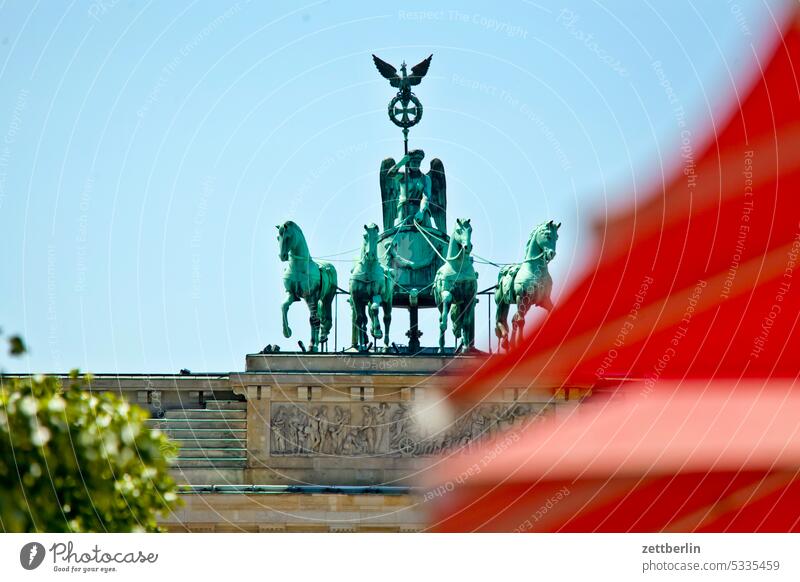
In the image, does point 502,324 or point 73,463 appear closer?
point 73,463

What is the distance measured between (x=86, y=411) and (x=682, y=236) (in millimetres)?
16006

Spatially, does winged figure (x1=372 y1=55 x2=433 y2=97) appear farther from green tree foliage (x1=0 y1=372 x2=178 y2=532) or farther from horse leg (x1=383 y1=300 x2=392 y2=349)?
green tree foliage (x1=0 y1=372 x2=178 y2=532)

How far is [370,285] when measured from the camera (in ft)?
136

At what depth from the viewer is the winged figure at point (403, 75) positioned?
144 feet

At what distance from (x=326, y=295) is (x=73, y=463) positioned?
21.0 metres

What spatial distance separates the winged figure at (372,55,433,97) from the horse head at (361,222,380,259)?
12.6 feet

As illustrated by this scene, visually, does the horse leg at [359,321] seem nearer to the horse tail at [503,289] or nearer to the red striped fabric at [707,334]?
the horse tail at [503,289]

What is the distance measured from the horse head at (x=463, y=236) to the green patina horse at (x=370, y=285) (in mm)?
1571

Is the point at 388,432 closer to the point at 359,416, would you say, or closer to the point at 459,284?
the point at 359,416

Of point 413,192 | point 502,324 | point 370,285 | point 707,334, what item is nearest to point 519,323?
point 502,324

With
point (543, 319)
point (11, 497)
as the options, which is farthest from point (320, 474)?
point (11, 497)

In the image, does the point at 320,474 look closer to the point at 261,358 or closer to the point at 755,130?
the point at 261,358

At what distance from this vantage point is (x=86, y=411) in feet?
70.2
